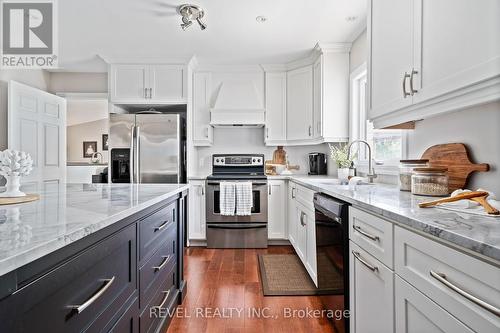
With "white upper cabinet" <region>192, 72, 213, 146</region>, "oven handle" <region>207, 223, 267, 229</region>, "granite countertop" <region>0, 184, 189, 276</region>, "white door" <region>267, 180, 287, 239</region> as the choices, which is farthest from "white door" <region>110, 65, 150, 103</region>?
"granite countertop" <region>0, 184, 189, 276</region>

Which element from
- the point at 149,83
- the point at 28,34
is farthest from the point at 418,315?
the point at 28,34

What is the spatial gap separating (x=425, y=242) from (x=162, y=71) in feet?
11.8

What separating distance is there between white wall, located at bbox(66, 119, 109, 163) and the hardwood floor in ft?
12.6

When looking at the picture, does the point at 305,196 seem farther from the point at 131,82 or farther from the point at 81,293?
the point at 131,82

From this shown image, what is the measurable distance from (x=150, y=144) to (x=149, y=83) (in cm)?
84

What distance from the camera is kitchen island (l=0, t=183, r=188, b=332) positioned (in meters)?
0.58

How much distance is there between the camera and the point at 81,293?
0.82 meters

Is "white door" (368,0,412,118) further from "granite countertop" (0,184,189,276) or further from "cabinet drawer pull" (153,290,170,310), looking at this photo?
"cabinet drawer pull" (153,290,170,310)

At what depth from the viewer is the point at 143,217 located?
1362 mm

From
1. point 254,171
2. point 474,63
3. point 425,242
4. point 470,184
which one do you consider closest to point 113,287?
point 425,242

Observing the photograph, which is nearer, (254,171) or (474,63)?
(474,63)

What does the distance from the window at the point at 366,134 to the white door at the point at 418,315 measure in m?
1.31

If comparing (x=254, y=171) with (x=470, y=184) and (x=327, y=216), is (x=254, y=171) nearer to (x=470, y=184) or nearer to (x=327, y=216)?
(x=327, y=216)

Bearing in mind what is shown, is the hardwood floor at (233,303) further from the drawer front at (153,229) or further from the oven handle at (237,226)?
the drawer front at (153,229)
